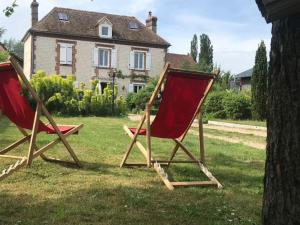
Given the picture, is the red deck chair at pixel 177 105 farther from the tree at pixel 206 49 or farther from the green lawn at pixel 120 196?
the tree at pixel 206 49

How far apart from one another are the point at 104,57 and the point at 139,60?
271 cm

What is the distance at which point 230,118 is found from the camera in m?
24.3

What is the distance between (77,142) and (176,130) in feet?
11.2

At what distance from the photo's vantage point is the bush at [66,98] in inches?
818

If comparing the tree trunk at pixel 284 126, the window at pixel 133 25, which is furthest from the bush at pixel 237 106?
the tree trunk at pixel 284 126

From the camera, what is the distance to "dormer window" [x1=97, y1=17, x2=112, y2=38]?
36.2 metres

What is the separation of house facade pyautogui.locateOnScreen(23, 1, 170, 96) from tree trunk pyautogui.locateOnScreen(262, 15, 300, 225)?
33006 mm

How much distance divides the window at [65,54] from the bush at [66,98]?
527 inches

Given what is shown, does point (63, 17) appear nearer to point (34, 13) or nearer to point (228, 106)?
point (34, 13)

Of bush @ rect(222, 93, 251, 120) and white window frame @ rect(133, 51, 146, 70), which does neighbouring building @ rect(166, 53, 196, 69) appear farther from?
bush @ rect(222, 93, 251, 120)

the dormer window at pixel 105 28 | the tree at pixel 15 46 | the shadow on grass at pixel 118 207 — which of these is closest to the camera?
the shadow on grass at pixel 118 207

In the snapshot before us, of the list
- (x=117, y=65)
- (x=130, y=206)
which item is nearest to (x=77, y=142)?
(x=130, y=206)

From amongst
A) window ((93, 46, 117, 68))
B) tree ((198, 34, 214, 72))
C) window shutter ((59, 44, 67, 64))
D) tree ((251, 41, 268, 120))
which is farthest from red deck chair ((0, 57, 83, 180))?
tree ((198, 34, 214, 72))

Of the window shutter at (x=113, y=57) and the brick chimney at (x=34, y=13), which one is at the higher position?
the brick chimney at (x=34, y=13)
